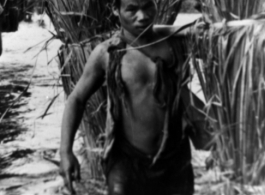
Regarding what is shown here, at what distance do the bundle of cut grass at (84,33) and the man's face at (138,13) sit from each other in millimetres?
471

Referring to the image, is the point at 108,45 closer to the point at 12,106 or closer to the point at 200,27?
the point at 200,27

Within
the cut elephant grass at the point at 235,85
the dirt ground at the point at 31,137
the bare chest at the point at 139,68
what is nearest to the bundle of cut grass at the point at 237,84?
the cut elephant grass at the point at 235,85

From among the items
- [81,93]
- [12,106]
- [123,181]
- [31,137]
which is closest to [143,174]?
[123,181]

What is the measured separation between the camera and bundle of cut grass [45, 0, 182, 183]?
2852 mm

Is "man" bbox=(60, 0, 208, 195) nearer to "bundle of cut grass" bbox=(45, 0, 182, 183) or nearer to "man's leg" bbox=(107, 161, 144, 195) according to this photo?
"man's leg" bbox=(107, 161, 144, 195)

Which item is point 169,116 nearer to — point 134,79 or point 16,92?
point 134,79

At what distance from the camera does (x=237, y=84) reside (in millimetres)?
2096

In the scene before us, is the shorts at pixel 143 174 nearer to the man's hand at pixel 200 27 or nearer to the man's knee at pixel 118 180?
the man's knee at pixel 118 180

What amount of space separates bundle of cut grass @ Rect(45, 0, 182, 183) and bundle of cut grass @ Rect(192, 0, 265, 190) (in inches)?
27.4

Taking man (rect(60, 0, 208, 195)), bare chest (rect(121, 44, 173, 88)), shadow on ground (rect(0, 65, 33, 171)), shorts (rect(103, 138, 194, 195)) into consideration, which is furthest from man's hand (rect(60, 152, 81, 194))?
shadow on ground (rect(0, 65, 33, 171))

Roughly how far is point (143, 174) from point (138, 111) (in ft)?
0.78

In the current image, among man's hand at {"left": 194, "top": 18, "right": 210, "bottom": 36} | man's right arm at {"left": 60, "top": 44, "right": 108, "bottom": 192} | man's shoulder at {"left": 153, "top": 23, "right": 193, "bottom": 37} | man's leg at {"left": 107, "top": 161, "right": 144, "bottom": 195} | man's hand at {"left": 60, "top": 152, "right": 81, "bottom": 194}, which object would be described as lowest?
man's leg at {"left": 107, "top": 161, "right": 144, "bottom": 195}

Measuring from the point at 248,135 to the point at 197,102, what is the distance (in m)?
0.34

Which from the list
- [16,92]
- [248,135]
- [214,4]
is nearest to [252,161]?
[248,135]
